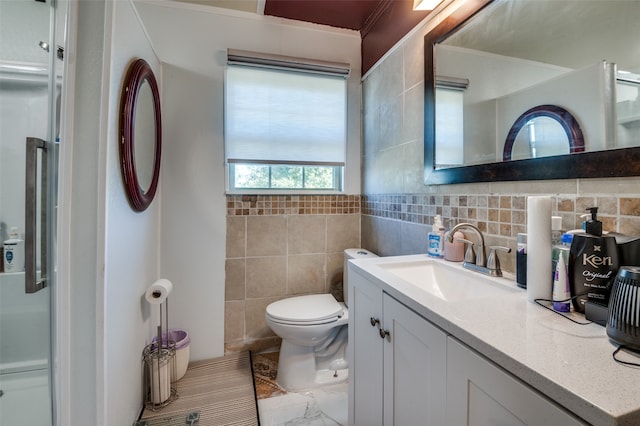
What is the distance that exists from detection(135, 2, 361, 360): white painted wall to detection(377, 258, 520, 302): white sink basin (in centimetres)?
127

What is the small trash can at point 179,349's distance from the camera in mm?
1653

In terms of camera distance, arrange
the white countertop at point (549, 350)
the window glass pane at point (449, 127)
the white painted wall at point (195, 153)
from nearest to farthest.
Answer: the white countertop at point (549, 350)
the window glass pane at point (449, 127)
the white painted wall at point (195, 153)

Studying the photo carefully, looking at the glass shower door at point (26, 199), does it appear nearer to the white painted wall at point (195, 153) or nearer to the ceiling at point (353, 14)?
the white painted wall at point (195, 153)

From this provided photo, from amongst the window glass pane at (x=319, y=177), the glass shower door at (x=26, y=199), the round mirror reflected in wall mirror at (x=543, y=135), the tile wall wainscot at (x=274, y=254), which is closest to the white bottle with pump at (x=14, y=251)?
the glass shower door at (x=26, y=199)

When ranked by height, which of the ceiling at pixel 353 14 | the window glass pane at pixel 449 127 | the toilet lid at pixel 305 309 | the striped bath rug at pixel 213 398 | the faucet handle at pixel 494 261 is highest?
the ceiling at pixel 353 14

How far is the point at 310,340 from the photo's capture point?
5.23 ft

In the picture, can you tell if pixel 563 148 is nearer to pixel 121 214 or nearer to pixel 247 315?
pixel 121 214

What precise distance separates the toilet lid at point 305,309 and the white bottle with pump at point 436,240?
707 mm

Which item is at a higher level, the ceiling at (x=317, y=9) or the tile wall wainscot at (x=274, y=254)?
the ceiling at (x=317, y=9)

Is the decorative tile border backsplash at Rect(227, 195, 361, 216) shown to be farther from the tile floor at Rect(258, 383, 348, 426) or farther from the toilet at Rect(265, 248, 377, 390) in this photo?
the tile floor at Rect(258, 383, 348, 426)

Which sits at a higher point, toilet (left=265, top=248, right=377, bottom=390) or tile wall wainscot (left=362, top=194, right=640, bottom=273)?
tile wall wainscot (left=362, top=194, right=640, bottom=273)

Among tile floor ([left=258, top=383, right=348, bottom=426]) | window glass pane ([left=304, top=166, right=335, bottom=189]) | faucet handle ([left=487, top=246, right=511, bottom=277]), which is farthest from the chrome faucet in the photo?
window glass pane ([left=304, top=166, right=335, bottom=189])

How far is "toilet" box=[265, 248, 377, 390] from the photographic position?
1.55 meters

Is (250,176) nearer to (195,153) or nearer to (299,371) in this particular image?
(195,153)
